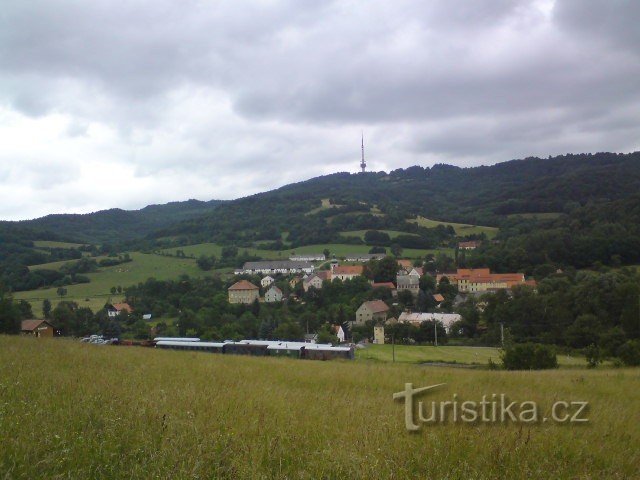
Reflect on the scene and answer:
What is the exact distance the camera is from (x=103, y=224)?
138 m

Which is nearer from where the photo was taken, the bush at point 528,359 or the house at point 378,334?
the bush at point 528,359

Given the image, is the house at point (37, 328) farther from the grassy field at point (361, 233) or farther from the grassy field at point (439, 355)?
the grassy field at point (361, 233)

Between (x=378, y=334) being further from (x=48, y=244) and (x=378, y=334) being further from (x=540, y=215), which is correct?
→ (x=48, y=244)

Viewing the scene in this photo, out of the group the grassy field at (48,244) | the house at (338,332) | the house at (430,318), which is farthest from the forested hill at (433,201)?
the house at (338,332)

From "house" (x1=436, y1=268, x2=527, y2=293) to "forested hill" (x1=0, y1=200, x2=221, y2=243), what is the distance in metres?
73.7

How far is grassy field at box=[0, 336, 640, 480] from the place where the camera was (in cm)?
353

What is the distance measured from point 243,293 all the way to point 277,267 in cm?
2331

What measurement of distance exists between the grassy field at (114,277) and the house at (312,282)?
16.2 m

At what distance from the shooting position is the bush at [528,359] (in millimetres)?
18047

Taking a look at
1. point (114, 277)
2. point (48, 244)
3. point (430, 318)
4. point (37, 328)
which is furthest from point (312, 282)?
point (48, 244)

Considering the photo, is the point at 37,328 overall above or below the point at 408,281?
above

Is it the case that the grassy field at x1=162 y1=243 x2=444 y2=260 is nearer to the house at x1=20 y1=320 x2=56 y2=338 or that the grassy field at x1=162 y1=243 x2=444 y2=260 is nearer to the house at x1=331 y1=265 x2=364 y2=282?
the house at x1=331 y1=265 x2=364 y2=282

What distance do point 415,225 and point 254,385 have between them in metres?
89.1

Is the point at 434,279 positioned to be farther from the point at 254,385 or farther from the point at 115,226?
the point at 115,226
